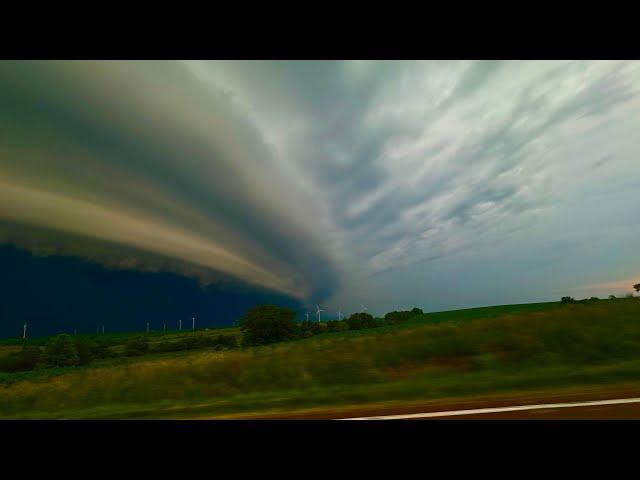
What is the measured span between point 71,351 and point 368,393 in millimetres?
66425

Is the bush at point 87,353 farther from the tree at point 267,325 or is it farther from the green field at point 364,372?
the green field at point 364,372

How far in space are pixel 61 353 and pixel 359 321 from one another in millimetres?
65799

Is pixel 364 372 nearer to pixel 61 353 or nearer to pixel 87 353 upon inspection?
pixel 61 353

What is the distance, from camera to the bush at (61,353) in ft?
170

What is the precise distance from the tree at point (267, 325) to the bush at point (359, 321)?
34.2 meters

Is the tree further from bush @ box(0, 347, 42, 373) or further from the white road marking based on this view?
the white road marking

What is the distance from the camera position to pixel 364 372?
10750 mm

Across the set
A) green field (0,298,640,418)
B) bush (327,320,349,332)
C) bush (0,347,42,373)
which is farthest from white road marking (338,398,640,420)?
bush (327,320,349,332)

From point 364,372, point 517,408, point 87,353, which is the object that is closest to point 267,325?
point 87,353

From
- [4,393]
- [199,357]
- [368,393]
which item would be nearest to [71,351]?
[4,393]

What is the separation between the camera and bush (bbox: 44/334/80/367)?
51.7 meters

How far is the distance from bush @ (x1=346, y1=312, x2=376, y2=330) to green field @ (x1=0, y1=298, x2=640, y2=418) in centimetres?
7506
